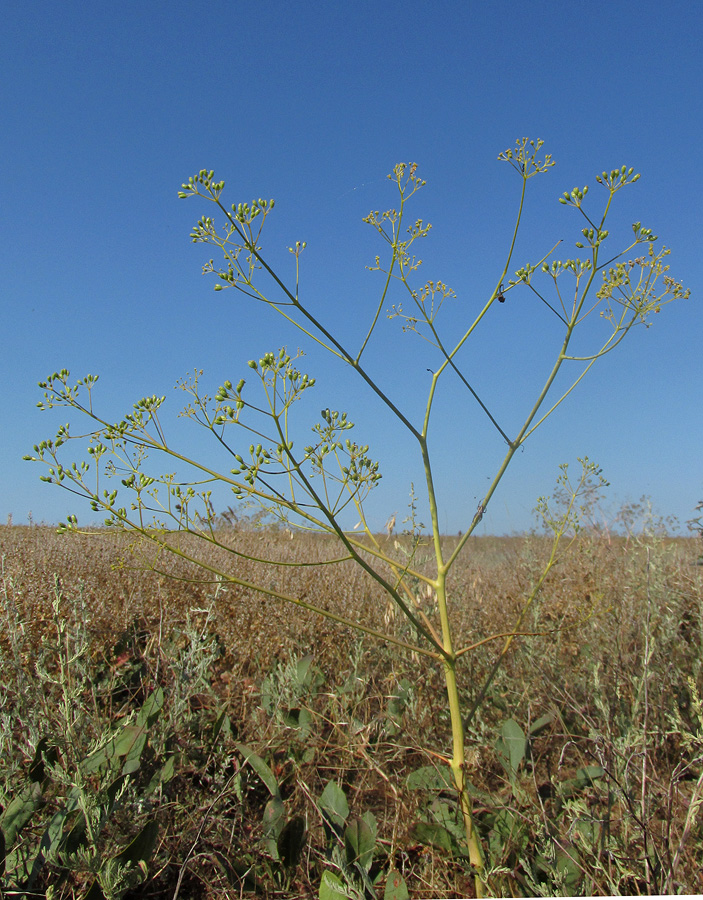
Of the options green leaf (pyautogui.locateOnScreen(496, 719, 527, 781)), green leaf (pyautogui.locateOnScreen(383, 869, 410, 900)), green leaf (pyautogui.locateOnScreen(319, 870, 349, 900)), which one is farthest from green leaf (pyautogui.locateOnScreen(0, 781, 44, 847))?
green leaf (pyautogui.locateOnScreen(496, 719, 527, 781))

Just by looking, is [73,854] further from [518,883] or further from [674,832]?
[674,832]

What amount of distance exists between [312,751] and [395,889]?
78 centimetres

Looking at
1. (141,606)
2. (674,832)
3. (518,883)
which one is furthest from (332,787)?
(141,606)

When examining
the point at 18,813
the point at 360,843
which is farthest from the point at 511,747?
the point at 18,813

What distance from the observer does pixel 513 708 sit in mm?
2760

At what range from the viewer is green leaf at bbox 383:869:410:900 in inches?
56.8

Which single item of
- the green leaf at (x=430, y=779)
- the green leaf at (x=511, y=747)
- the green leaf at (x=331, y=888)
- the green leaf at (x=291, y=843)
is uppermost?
the green leaf at (x=511, y=747)

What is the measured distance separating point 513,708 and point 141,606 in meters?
2.33

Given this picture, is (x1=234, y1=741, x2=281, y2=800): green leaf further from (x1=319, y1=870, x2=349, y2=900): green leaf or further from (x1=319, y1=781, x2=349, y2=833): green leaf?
(x1=319, y1=870, x2=349, y2=900): green leaf

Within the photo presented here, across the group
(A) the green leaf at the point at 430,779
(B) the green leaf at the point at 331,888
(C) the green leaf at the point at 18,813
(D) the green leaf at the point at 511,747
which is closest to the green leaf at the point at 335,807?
(B) the green leaf at the point at 331,888

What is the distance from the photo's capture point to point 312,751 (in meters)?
2.19

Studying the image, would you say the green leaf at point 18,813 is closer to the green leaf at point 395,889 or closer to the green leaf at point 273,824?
the green leaf at point 273,824

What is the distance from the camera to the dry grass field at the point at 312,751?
5.35 ft

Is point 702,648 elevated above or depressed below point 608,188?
below
